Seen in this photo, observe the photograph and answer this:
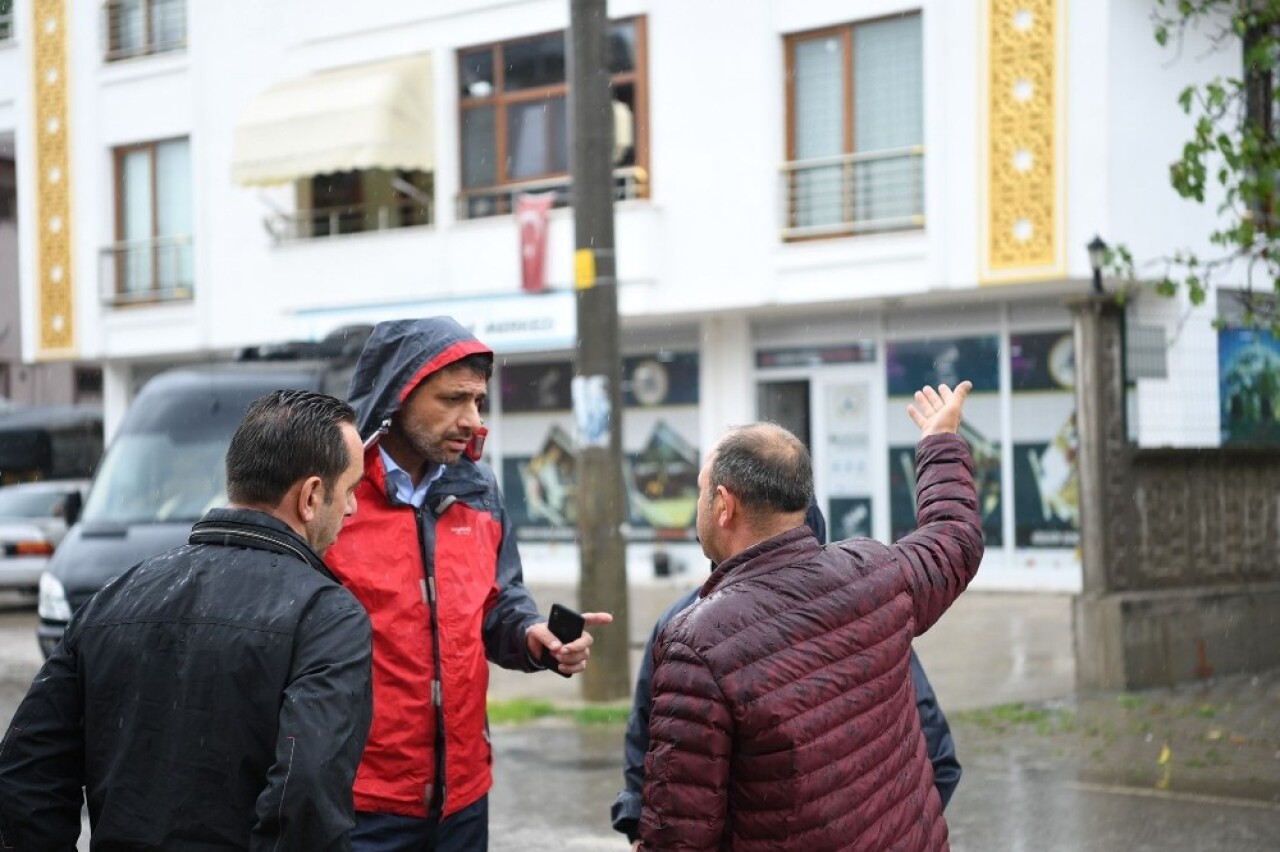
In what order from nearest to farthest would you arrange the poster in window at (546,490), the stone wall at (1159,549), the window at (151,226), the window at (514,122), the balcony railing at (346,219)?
1. the stone wall at (1159,549)
2. the window at (514,122)
3. the poster in window at (546,490)
4. the balcony railing at (346,219)
5. the window at (151,226)

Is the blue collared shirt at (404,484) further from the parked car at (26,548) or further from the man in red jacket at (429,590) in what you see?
the parked car at (26,548)

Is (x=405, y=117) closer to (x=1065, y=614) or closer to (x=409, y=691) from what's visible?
(x=1065, y=614)

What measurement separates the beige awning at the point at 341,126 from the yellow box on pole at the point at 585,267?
11395 millimetres

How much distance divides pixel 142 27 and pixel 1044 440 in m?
15.6

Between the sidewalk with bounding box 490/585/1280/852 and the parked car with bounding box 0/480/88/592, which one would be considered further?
the parked car with bounding box 0/480/88/592

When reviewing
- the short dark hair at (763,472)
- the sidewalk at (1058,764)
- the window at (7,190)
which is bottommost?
the sidewalk at (1058,764)

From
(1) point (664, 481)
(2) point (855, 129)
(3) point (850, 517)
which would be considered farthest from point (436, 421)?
(1) point (664, 481)

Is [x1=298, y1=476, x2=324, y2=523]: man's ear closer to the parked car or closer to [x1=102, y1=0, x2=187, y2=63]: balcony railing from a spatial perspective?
the parked car

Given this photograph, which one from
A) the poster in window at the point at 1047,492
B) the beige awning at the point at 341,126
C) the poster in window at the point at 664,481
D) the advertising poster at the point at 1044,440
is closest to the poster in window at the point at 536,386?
the poster in window at the point at 664,481

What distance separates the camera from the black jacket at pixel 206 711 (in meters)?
2.71

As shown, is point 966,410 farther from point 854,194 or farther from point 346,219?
point 346,219

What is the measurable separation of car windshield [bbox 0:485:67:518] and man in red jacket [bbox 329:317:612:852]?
616 inches

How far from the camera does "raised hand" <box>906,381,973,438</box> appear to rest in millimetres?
3541

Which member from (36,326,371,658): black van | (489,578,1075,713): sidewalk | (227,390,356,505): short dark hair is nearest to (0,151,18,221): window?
(489,578,1075,713): sidewalk
